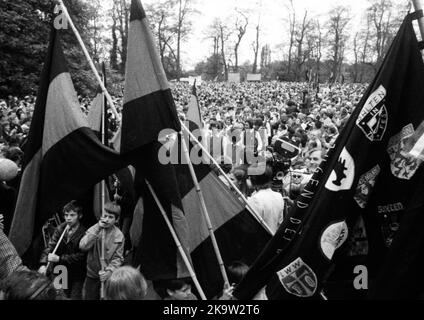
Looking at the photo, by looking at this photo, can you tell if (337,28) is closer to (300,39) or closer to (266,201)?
(300,39)

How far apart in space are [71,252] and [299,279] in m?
2.55

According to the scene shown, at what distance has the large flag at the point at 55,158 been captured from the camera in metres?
3.24

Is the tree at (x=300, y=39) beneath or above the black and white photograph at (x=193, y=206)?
above

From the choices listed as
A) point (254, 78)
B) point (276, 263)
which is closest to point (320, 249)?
point (276, 263)

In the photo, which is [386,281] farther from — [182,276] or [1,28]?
[1,28]

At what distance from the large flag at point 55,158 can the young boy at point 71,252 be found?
635 millimetres

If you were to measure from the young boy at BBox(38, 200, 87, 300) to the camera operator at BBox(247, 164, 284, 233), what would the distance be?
175 centimetres

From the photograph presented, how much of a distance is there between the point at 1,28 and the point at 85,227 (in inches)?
956

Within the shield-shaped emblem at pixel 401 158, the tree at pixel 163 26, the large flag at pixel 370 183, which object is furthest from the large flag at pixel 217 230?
the tree at pixel 163 26

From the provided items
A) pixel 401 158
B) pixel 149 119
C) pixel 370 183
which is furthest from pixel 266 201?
pixel 401 158

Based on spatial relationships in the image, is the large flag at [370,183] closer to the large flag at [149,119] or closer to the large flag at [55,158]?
the large flag at [149,119]

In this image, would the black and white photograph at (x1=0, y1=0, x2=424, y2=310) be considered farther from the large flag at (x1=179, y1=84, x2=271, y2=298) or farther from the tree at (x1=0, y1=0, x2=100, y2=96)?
the tree at (x1=0, y1=0, x2=100, y2=96)

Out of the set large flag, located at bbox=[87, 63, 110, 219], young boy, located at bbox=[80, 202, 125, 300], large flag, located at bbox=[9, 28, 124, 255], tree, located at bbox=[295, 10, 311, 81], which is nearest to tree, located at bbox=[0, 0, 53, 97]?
large flag, located at bbox=[87, 63, 110, 219]

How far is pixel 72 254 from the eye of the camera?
3924 mm
